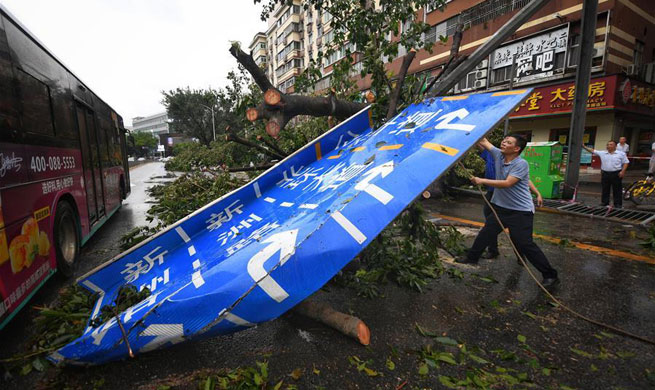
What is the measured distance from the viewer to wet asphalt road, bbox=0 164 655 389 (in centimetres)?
227

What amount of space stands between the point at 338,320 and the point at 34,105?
4.17 meters

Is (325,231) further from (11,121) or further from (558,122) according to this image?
(558,122)

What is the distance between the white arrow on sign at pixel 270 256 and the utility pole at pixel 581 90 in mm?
10540

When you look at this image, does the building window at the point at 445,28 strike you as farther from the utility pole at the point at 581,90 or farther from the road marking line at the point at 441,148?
the road marking line at the point at 441,148

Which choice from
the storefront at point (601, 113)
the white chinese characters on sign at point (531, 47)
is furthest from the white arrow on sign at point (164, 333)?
the white chinese characters on sign at point (531, 47)

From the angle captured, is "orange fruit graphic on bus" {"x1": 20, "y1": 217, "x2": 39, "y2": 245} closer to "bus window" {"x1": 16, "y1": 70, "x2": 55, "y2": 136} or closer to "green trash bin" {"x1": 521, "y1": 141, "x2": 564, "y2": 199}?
"bus window" {"x1": 16, "y1": 70, "x2": 55, "y2": 136}

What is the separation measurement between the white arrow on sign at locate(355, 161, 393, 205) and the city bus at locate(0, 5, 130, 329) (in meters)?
3.05

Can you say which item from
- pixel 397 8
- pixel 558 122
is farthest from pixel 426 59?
pixel 397 8

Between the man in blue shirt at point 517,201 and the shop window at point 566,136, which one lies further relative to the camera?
the shop window at point 566,136

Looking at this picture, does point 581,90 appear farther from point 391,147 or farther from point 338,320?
point 338,320

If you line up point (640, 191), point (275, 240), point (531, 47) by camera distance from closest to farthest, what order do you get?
point (275, 240)
point (640, 191)
point (531, 47)

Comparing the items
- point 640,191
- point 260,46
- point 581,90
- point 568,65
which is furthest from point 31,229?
point 260,46

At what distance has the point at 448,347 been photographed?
2.62m

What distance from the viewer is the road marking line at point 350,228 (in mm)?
2156
